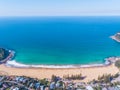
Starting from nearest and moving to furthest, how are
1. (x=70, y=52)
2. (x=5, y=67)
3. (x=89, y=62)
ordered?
(x=5, y=67) → (x=89, y=62) → (x=70, y=52)

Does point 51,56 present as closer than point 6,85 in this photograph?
No

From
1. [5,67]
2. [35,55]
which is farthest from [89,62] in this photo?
[5,67]

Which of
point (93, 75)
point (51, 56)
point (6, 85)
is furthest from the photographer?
point (51, 56)

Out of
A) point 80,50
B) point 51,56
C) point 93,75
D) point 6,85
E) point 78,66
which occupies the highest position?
point 80,50

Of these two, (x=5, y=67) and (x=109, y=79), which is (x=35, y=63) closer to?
(x=5, y=67)

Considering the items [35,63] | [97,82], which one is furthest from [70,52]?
[97,82]

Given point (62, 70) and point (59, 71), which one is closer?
point (59, 71)

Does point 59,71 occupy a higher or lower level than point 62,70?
lower

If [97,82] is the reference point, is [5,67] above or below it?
above
